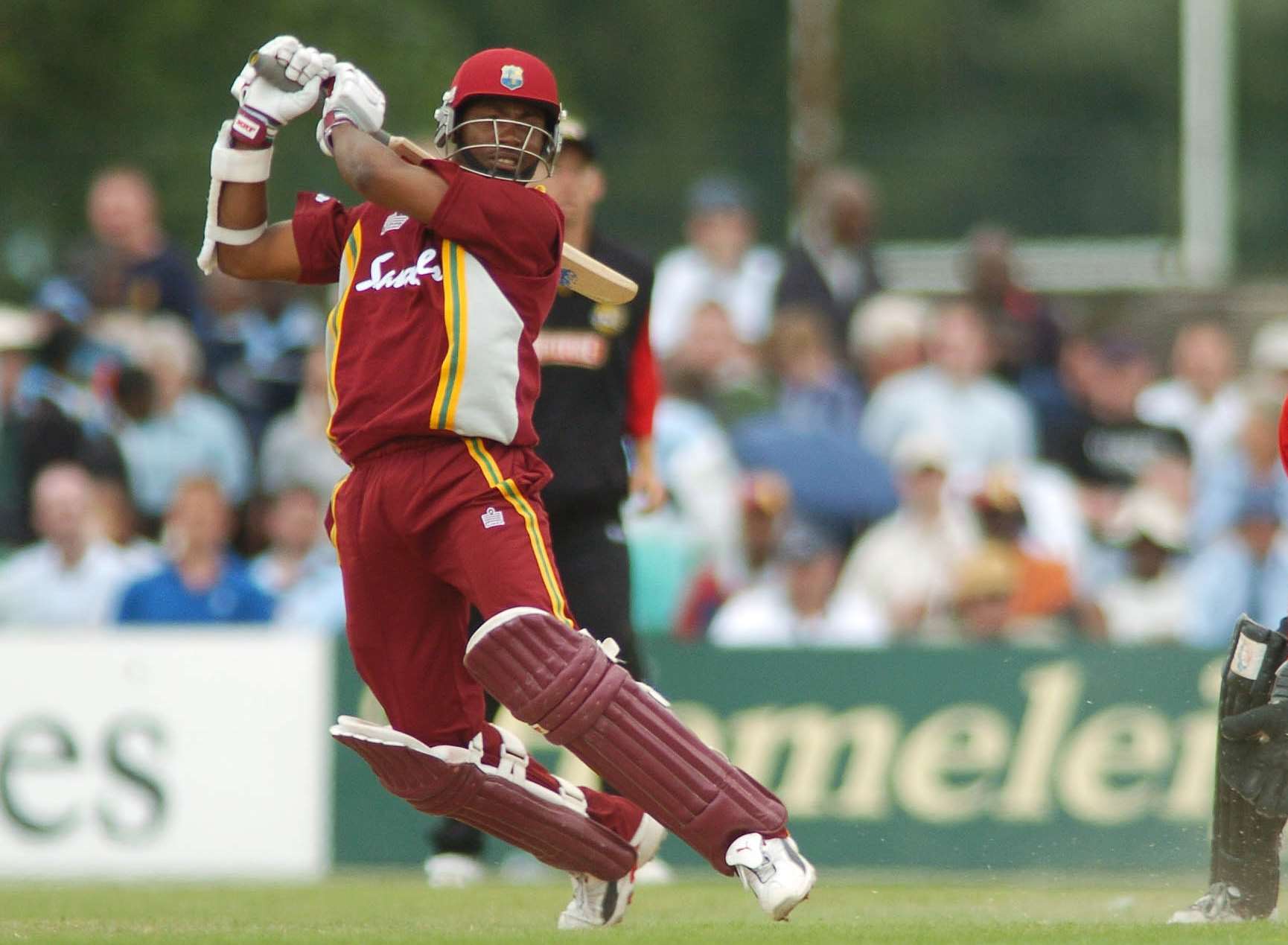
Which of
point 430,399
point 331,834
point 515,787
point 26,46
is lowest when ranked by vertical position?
point 331,834

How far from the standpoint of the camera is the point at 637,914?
7.11 metres

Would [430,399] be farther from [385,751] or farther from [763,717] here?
[763,717]

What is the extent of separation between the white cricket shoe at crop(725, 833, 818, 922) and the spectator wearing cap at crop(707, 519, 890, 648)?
4767 mm

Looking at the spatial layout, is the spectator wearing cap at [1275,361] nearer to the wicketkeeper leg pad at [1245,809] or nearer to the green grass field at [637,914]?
the green grass field at [637,914]

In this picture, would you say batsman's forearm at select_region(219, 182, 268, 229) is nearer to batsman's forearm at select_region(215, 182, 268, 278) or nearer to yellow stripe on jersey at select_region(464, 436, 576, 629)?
batsman's forearm at select_region(215, 182, 268, 278)

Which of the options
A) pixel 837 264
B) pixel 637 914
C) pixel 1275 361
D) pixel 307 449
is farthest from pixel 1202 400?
pixel 637 914

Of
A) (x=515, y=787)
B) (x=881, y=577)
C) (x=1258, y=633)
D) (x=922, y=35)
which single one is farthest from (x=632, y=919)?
(x=922, y=35)

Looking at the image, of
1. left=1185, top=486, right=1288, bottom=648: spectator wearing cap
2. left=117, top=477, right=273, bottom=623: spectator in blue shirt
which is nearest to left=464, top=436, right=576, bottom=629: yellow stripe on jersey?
left=117, top=477, right=273, bottom=623: spectator in blue shirt

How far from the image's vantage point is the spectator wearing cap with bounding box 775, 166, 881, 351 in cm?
1380

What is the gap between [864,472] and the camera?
1216 cm

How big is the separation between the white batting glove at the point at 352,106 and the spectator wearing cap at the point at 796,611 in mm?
4973

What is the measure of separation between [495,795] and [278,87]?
1872 millimetres

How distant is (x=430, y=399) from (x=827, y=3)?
1399 centimetres

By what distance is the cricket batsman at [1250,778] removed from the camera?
616 cm
